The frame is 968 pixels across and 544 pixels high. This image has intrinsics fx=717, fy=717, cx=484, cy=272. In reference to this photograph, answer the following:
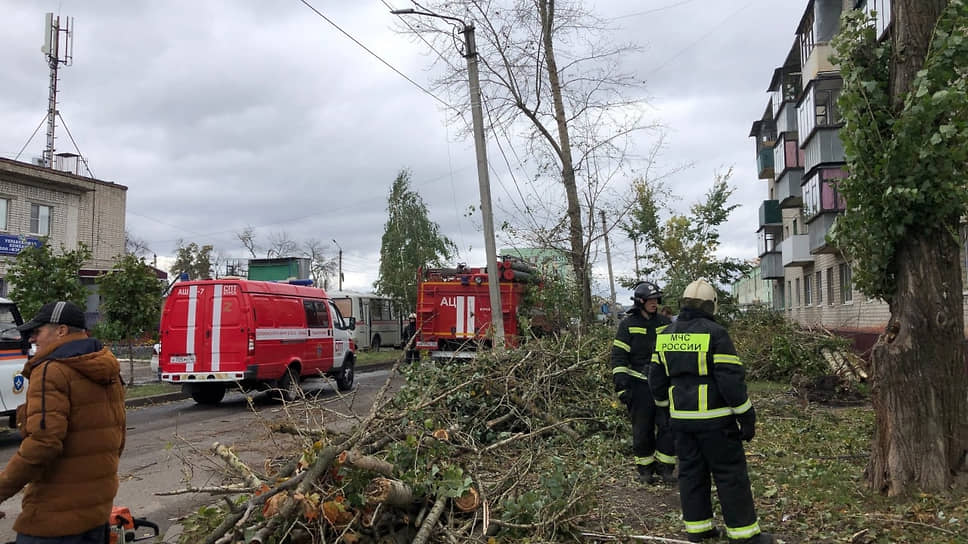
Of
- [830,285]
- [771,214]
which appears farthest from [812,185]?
[771,214]

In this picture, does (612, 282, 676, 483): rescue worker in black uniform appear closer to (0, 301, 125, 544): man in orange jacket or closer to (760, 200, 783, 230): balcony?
(0, 301, 125, 544): man in orange jacket

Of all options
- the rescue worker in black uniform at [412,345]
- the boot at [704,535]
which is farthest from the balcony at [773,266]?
the boot at [704,535]

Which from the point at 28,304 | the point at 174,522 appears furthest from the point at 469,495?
the point at 28,304

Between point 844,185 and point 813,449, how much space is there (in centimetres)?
327

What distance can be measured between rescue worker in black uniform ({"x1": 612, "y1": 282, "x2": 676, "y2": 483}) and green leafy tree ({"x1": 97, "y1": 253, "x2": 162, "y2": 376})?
1273 cm

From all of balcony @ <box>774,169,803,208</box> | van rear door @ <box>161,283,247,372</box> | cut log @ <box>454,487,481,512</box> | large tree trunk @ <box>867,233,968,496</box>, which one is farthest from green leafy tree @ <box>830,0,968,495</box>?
balcony @ <box>774,169,803,208</box>

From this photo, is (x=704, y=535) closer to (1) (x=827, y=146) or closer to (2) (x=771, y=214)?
(1) (x=827, y=146)

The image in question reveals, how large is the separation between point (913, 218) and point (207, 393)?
12978mm

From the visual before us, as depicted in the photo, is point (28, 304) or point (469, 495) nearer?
point (469, 495)

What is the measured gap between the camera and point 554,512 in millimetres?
4957

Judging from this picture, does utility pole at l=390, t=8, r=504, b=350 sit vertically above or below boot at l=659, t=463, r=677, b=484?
above

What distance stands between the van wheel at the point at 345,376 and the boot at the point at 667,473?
1135 centimetres

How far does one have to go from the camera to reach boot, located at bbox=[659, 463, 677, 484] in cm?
649

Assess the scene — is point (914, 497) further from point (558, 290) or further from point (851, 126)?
point (558, 290)
